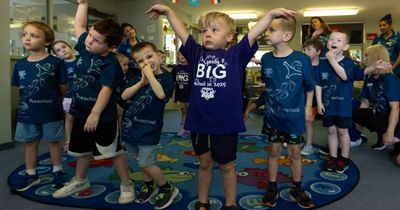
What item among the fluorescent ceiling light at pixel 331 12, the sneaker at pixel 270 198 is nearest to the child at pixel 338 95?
the sneaker at pixel 270 198

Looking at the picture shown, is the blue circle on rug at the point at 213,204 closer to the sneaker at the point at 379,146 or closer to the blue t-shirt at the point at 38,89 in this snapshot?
the blue t-shirt at the point at 38,89

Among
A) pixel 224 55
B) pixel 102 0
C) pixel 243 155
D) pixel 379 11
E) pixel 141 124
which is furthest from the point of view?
pixel 379 11

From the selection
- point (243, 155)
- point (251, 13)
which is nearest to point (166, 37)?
point (251, 13)

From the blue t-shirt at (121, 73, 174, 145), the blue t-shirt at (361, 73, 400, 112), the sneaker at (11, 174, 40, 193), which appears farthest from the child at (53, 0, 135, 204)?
the blue t-shirt at (361, 73, 400, 112)

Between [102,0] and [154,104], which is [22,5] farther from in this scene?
[154,104]

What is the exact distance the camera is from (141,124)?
6.68 ft

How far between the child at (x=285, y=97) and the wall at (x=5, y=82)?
2.92 meters

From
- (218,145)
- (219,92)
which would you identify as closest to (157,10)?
(219,92)

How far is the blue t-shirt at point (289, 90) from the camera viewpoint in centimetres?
204

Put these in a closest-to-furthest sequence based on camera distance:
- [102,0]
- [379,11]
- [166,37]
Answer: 1. [102,0]
2. [166,37]
3. [379,11]

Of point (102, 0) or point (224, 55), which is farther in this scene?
point (102, 0)

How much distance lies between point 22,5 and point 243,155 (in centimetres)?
359

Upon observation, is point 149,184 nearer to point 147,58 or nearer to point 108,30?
point 147,58

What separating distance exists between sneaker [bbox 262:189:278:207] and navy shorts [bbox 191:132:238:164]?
0.46 meters
